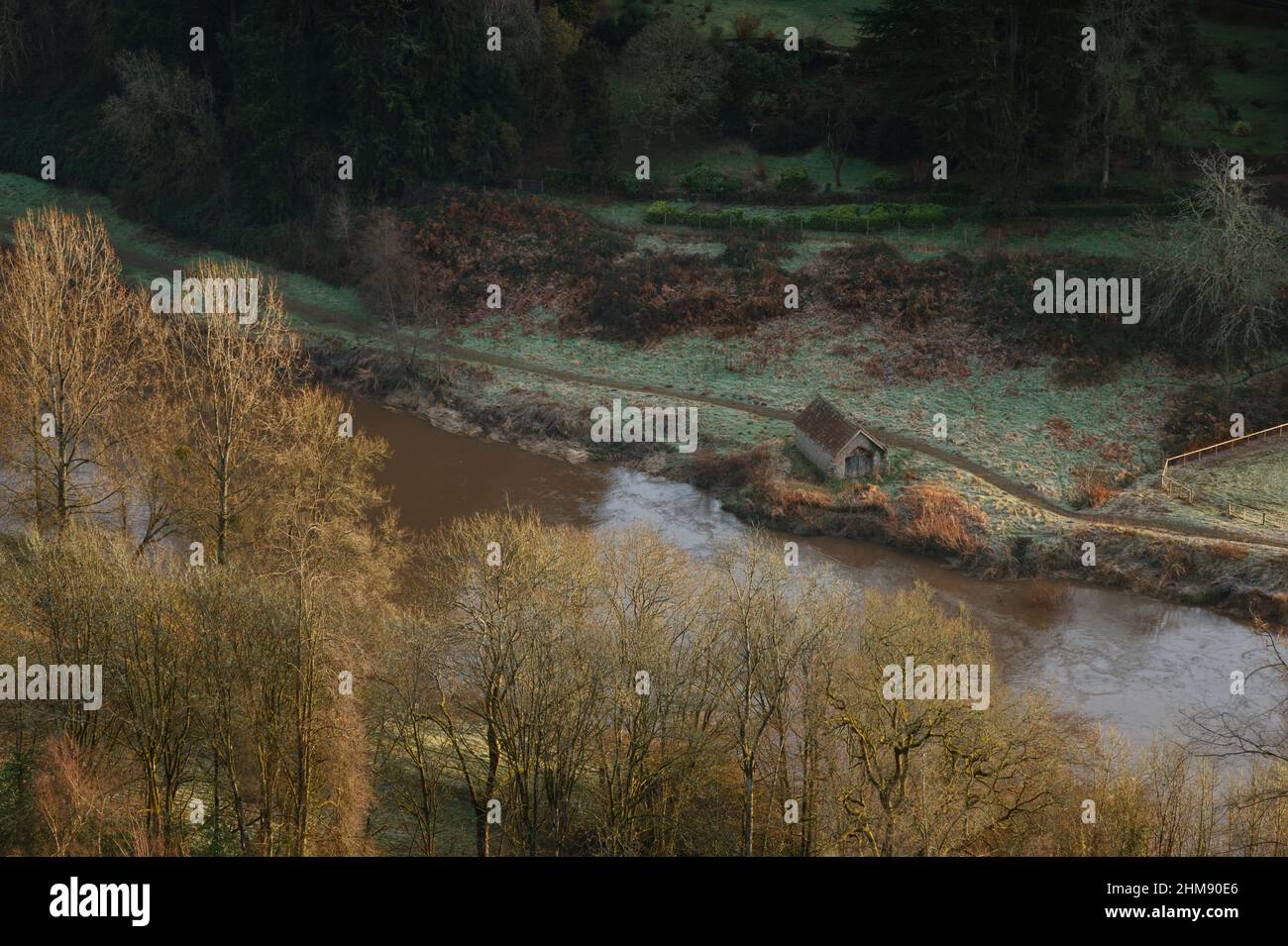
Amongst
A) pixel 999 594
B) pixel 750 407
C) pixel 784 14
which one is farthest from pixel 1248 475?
pixel 784 14

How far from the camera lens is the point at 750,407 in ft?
197

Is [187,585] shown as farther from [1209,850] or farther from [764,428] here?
[764,428]

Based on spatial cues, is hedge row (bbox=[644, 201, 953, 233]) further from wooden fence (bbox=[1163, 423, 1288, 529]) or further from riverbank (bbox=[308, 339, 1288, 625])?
wooden fence (bbox=[1163, 423, 1288, 529])

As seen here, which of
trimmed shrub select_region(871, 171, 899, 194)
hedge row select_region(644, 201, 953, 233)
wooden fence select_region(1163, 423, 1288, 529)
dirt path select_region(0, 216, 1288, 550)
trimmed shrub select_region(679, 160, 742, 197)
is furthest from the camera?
trimmed shrub select_region(679, 160, 742, 197)

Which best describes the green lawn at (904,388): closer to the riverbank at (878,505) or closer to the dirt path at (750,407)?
the dirt path at (750,407)

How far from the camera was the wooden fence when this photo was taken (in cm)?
4962

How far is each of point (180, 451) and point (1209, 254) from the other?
37031 mm

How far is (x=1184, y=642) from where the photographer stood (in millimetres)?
44469

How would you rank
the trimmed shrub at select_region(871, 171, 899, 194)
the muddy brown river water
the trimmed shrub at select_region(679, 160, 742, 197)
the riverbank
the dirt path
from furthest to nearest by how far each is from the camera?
the trimmed shrub at select_region(679, 160, 742, 197) → the trimmed shrub at select_region(871, 171, 899, 194) → the dirt path → the riverbank → the muddy brown river water

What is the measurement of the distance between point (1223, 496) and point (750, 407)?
697 inches

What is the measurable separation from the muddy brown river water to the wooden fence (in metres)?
5.27

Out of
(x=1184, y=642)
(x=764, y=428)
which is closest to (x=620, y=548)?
(x=1184, y=642)

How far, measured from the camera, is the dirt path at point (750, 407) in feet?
162

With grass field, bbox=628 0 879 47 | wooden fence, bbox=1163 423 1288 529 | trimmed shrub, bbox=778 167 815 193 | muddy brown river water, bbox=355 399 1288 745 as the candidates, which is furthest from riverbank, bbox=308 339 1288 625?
grass field, bbox=628 0 879 47
